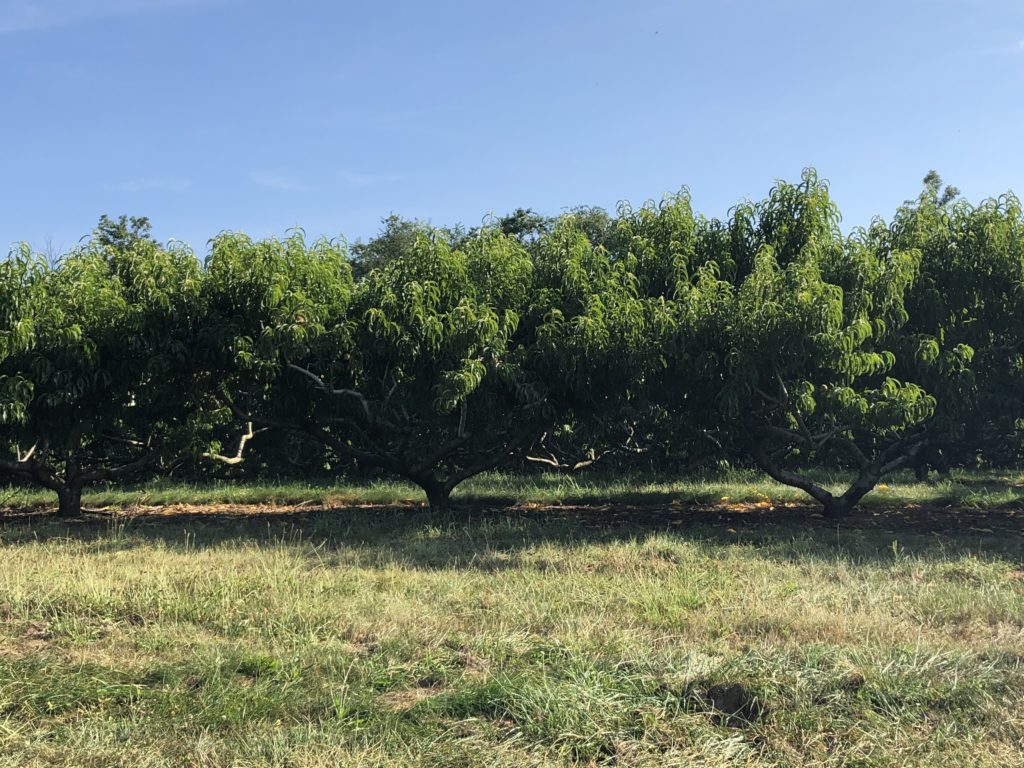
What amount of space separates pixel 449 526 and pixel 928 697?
7.98 meters

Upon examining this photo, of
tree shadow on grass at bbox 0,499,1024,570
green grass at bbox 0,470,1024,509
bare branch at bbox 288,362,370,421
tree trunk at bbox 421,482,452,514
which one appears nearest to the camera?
tree shadow on grass at bbox 0,499,1024,570

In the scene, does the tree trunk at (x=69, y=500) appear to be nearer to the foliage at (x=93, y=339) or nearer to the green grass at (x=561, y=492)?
the foliage at (x=93, y=339)

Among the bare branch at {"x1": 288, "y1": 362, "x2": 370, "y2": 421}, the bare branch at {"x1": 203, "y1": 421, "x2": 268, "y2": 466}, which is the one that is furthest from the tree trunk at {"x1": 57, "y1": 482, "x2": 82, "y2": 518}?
the bare branch at {"x1": 288, "y1": 362, "x2": 370, "y2": 421}

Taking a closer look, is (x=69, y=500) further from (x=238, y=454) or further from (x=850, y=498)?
(x=850, y=498)

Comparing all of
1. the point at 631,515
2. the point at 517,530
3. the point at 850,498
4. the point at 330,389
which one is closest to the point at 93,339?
the point at 330,389

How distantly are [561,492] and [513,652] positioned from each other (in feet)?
35.7

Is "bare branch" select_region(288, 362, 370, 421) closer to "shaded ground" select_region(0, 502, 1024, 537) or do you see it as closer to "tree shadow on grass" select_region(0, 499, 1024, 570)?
"tree shadow on grass" select_region(0, 499, 1024, 570)

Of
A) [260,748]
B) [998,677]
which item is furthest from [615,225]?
[260,748]

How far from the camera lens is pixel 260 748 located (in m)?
4.11

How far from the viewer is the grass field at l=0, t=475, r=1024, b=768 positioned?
4.20 metres

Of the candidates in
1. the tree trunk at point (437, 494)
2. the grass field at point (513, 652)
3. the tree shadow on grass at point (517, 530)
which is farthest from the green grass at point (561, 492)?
the grass field at point (513, 652)

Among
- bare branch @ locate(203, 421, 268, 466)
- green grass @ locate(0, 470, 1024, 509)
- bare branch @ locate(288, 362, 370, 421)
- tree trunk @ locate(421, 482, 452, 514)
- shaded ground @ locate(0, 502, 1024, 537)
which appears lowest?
shaded ground @ locate(0, 502, 1024, 537)

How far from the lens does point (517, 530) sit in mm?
11359

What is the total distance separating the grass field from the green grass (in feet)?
16.0
